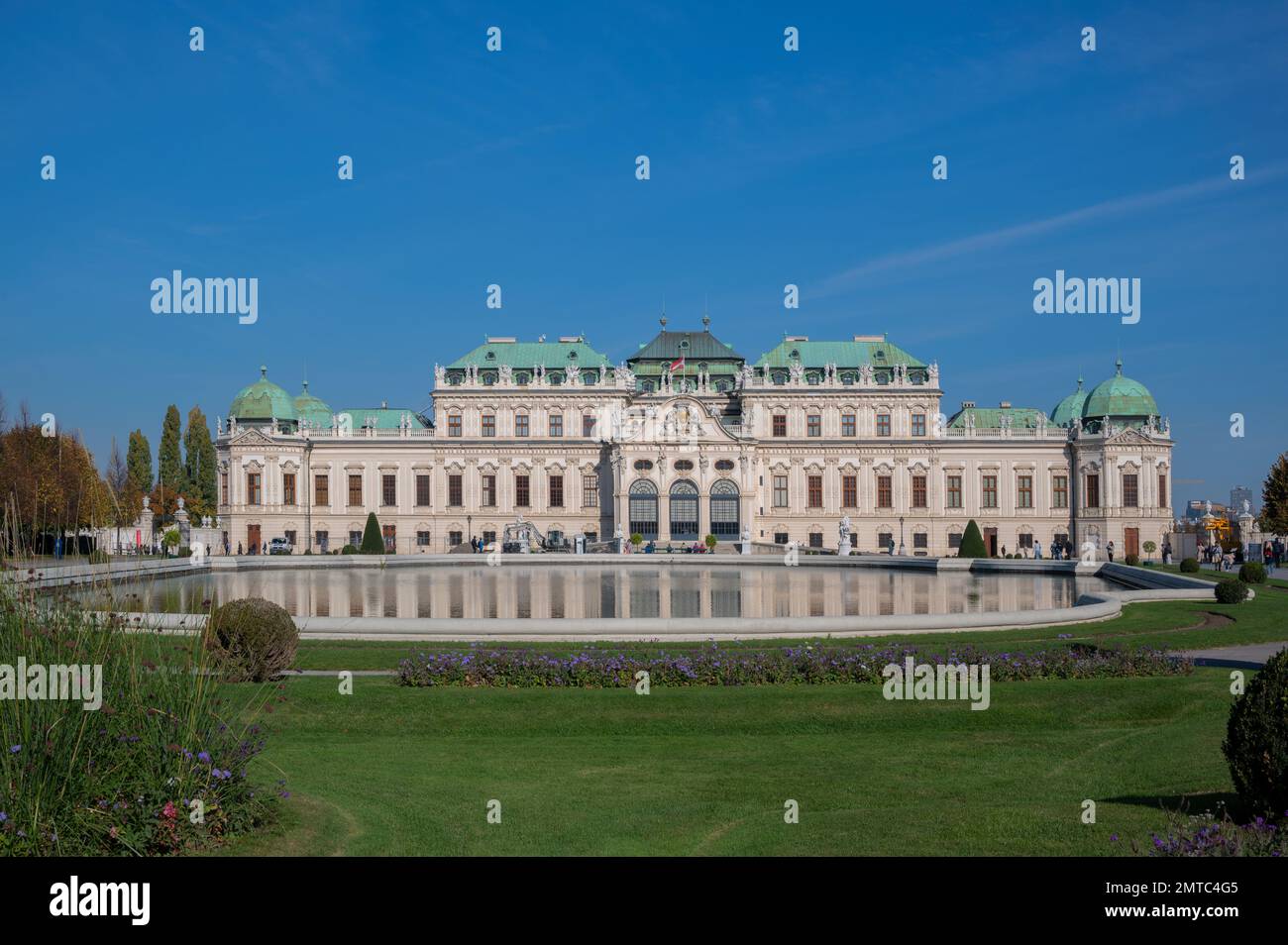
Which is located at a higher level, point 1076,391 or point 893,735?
point 1076,391

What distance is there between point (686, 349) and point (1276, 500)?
147ft

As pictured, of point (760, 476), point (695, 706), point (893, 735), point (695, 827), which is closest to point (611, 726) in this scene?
point (695, 706)

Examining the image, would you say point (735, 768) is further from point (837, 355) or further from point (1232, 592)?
point (837, 355)

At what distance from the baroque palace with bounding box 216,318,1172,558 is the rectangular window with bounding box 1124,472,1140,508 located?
211 cm

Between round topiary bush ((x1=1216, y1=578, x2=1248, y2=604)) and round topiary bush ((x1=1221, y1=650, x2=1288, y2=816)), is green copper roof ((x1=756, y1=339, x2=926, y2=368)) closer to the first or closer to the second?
round topiary bush ((x1=1216, y1=578, x2=1248, y2=604))

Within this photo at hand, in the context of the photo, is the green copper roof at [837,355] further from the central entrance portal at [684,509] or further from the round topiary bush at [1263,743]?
the round topiary bush at [1263,743]

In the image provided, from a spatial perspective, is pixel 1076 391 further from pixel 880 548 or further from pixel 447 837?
pixel 447 837

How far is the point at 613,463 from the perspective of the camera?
262 ft

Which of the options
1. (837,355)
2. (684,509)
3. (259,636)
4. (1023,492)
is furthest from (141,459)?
Result: (259,636)

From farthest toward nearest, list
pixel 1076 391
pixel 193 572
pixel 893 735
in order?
pixel 1076 391, pixel 193 572, pixel 893 735

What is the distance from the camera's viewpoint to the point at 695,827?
10633 millimetres

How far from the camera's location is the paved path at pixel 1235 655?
2056 centimetres

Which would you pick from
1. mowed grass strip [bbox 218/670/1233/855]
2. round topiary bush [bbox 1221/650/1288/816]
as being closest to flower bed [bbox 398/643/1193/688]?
mowed grass strip [bbox 218/670/1233/855]
